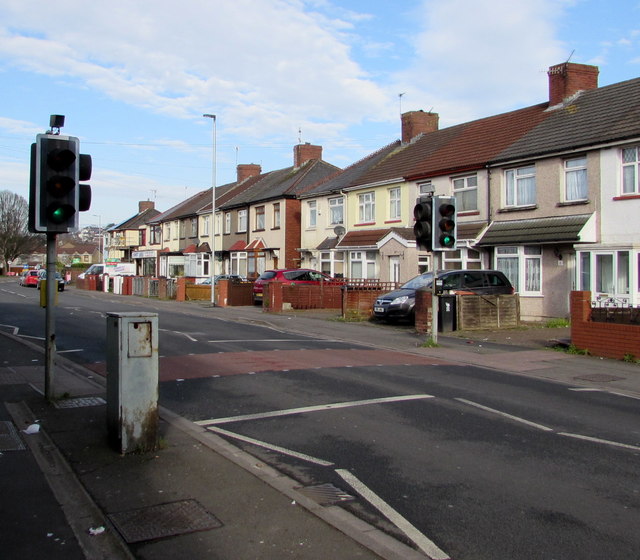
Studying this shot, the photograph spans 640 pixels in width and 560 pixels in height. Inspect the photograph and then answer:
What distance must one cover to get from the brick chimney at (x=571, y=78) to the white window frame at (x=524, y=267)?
710 centimetres

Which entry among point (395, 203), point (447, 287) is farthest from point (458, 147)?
point (447, 287)

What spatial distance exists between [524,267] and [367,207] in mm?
11708

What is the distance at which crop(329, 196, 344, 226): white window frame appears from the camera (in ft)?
113

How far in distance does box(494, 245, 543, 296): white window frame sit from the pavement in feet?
55.2

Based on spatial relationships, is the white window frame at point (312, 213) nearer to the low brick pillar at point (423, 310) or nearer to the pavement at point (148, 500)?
the low brick pillar at point (423, 310)

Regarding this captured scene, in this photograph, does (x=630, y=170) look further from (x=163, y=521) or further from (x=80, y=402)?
(x=163, y=521)

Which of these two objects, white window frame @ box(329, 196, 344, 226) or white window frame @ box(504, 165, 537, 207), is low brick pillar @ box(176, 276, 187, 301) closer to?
white window frame @ box(329, 196, 344, 226)

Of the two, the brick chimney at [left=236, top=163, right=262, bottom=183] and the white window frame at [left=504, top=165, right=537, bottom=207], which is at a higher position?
the brick chimney at [left=236, top=163, right=262, bottom=183]

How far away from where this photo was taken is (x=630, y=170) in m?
19.3

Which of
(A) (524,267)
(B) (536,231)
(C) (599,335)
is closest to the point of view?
(C) (599,335)

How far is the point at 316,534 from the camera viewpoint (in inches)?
170

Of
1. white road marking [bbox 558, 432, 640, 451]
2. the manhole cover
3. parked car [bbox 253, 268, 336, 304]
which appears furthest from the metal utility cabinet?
parked car [bbox 253, 268, 336, 304]

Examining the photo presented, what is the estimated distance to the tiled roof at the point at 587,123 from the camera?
785 inches

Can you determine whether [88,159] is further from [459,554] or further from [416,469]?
[459,554]
